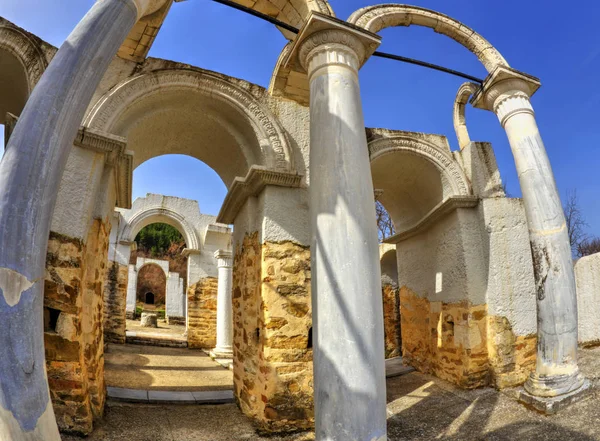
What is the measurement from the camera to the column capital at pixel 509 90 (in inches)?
217

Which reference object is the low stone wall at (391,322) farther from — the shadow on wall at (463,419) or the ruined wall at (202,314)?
the ruined wall at (202,314)

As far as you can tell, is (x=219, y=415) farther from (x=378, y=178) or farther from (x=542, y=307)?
(x=378, y=178)

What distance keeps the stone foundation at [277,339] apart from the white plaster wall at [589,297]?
424 cm

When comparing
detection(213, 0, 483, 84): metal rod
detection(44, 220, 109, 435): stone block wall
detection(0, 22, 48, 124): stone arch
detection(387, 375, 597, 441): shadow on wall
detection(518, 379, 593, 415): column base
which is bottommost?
detection(387, 375, 597, 441): shadow on wall

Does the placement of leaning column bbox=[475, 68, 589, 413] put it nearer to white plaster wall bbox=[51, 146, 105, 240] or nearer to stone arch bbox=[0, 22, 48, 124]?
white plaster wall bbox=[51, 146, 105, 240]

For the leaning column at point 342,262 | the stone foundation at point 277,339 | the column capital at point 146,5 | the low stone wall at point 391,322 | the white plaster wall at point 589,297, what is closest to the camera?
Result: the leaning column at point 342,262

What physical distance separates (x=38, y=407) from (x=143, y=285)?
2899 cm

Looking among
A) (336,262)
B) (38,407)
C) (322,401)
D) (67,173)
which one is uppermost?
(67,173)

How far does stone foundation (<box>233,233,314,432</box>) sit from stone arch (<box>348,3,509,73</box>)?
333 cm

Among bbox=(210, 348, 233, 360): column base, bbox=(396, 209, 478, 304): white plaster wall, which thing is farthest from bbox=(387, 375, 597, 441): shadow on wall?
bbox=(210, 348, 233, 360): column base

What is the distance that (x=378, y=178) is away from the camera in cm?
696

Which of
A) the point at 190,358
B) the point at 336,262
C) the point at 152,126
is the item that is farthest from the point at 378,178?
the point at 190,358

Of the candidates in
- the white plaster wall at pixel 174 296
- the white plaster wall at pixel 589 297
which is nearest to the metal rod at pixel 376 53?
the white plaster wall at pixel 589 297

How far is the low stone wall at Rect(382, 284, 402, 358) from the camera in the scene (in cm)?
984
